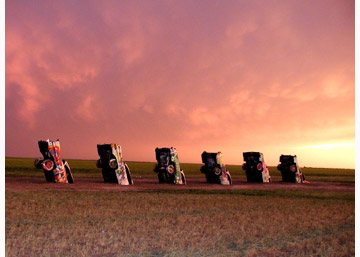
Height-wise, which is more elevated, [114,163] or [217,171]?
[114,163]

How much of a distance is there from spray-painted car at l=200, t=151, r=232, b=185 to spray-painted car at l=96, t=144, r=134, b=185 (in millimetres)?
5728

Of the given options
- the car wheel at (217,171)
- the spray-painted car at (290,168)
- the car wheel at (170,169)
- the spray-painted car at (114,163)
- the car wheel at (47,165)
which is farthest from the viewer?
the spray-painted car at (290,168)

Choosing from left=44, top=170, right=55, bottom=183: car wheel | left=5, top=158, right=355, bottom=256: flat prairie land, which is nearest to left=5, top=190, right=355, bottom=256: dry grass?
left=5, top=158, right=355, bottom=256: flat prairie land

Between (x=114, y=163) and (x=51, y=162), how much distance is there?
10.7 ft

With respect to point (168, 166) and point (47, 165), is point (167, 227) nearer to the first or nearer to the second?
point (47, 165)

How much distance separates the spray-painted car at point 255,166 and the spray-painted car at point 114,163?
9.81 meters

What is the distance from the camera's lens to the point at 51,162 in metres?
18.3

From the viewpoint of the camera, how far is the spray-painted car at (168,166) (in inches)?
845

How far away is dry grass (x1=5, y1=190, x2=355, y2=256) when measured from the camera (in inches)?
267

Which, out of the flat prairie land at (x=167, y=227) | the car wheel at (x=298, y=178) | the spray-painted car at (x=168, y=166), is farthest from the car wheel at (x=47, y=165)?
the car wheel at (x=298, y=178)

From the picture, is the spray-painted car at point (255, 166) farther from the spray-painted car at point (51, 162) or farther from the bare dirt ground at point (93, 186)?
the spray-painted car at point (51, 162)

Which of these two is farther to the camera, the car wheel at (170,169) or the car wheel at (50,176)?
the car wheel at (170,169)

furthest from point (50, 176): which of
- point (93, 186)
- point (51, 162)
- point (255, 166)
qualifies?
point (255, 166)
